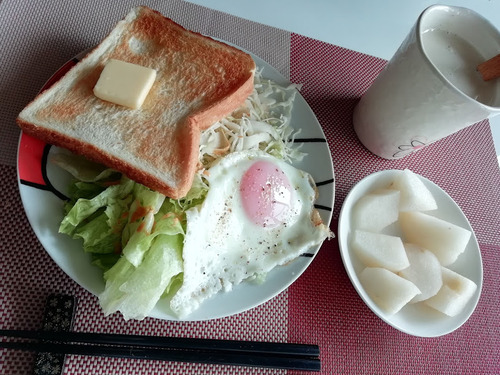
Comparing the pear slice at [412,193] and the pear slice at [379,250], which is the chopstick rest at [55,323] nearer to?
the pear slice at [379,250]

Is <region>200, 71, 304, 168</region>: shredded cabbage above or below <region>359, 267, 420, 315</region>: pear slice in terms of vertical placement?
above

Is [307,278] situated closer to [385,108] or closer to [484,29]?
[385,108]

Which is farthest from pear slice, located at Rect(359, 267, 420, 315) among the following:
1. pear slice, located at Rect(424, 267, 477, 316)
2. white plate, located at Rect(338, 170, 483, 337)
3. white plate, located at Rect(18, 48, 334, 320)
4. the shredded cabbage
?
the shredded cabbage

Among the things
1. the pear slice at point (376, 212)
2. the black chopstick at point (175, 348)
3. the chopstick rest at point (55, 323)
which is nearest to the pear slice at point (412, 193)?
the pear slice at point (376, 212)

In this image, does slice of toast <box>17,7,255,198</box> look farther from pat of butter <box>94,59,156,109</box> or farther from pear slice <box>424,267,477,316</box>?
pear slice <box>424,267,477,316</box>

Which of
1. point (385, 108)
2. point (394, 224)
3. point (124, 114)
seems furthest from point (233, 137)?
point (394, 224)

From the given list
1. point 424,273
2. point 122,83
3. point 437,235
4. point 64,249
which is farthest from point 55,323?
point 437,235

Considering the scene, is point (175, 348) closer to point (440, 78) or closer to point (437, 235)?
point (437, 235)
